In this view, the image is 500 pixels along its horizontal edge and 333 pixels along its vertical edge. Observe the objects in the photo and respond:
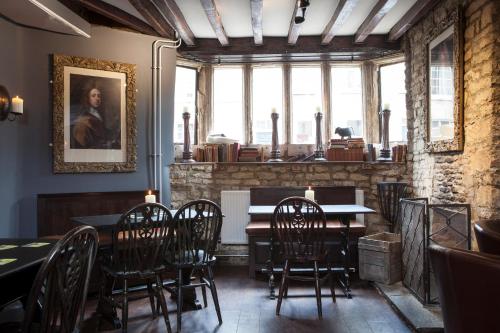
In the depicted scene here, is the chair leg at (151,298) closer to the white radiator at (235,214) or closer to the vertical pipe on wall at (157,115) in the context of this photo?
the vertical pipe on wall at (157,115)

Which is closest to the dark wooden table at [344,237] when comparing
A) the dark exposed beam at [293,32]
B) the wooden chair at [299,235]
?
the wooden chair at [299,235]

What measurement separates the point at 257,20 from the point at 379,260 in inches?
112

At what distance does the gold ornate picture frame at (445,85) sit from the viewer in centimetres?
347

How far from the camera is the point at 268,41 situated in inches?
202

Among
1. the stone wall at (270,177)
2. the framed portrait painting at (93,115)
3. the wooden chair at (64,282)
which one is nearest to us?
the wooden chair at (64,282)

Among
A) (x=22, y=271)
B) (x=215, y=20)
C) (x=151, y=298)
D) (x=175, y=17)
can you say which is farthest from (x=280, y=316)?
(x=175, y=17)

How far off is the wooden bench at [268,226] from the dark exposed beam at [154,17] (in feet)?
7.01

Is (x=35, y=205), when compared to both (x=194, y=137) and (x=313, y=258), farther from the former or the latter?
(x=313, y=258)

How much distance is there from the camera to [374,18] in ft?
13.9

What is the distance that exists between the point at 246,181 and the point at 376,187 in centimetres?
162

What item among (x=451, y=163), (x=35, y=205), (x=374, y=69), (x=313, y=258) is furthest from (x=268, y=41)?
(x=35, y=205)

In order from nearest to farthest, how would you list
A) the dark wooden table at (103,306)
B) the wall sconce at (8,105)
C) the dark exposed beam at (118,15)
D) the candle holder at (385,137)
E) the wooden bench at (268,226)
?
the dark wooden table at (103,306) < the wall sconce at (8,105) < the dark exposed beam at (118,15) < the wooden bench at (268,226) < the candle holder at (385,137)

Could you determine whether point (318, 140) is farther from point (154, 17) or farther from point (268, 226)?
point (154, 17)

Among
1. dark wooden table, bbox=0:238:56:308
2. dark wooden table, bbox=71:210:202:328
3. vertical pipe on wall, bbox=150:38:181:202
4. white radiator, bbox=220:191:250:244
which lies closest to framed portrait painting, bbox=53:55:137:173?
vertical pipe on wall, bbox=150:38:181:202
